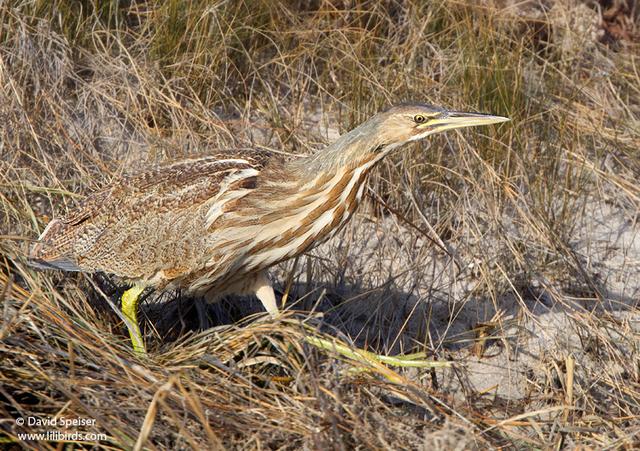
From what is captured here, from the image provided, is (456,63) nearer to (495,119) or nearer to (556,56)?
(556,56)

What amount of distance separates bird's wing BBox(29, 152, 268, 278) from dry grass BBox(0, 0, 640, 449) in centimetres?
15

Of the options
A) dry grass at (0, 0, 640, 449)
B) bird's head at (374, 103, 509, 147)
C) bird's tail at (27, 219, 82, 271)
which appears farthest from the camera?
bird's tail at (27, 219, 82, 271)

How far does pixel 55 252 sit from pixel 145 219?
1.11 feet

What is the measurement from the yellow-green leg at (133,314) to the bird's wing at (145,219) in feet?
0.22

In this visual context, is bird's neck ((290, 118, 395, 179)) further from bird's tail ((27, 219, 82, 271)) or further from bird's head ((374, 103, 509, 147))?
bird's tail ((27, 219, 82, 271))

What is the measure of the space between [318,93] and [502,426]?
2.12m

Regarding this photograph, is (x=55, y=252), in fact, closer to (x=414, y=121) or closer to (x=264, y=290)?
(x=264, y=290)

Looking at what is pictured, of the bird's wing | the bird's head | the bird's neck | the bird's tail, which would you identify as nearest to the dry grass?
the bird's tail

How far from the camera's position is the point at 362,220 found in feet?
13.1

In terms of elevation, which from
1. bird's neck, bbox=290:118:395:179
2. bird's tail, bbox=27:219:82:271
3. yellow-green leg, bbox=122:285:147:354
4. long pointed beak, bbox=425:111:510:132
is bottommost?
yellow-green leg, bbox=122:285:147:354

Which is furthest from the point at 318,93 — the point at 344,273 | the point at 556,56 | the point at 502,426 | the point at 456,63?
the point at 502,426

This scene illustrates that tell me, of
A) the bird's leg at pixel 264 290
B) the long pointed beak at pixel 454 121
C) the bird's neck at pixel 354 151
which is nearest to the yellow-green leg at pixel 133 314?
the bird's leg at pixel 264 290

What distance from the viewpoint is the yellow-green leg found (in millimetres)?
2971

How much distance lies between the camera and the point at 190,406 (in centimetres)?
244
